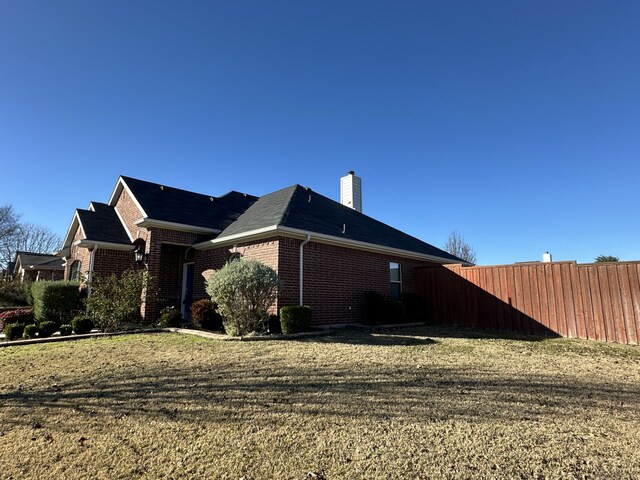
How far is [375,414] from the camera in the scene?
347cm

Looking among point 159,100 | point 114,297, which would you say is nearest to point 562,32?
point 159,100

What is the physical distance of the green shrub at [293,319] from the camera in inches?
354

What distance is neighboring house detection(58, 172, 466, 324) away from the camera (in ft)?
35.0

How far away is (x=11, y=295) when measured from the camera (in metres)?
21.9

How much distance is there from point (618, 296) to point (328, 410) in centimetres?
912

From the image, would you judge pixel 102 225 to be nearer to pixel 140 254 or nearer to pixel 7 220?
pixel 140 254

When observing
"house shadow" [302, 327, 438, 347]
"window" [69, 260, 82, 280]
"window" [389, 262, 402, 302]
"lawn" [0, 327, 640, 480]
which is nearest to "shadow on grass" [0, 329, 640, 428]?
"lawn" [0, 327, 640, 480]

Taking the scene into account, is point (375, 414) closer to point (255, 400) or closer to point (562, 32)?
point (255, 400)

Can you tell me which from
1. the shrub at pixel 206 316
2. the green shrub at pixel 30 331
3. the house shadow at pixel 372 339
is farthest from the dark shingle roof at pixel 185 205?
the house shadow at pixel 372 339

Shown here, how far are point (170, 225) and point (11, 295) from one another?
17.4 metres

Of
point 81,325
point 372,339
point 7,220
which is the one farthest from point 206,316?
point 7,220

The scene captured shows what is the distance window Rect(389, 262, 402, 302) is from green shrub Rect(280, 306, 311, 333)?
17.9 ft

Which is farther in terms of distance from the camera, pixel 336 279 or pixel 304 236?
pixel 336 279

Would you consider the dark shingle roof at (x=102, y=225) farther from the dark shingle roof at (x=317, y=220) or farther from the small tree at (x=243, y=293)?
the small tree at (x=243, y=293)
